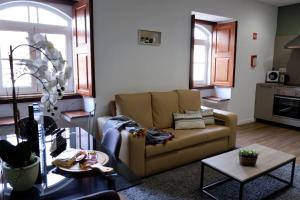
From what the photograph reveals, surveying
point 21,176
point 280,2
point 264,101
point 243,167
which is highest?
point 280,2

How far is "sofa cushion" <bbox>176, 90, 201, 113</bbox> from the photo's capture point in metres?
3.61

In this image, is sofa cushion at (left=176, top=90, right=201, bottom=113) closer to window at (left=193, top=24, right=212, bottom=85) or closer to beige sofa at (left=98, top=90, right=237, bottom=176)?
beige sofa at (left=98, top=90, right=237, bottom=176)

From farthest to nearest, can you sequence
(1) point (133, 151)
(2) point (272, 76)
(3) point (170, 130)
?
(2) point (272, 76) → (3) point (170, 130) → (1) point (133, 151)

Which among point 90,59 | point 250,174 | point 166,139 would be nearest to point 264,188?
point 250,174

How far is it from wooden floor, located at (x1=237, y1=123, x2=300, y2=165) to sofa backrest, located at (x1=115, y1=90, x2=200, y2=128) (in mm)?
1199

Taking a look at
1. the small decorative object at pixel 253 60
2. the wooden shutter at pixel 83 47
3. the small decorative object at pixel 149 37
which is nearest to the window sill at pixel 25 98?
the wooden shutter at pixel 83 47

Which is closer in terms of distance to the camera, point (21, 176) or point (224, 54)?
point (21, 176)

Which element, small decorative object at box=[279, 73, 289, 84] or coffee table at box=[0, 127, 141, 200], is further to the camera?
small decorative object at box=[279, 73, 289, 84]

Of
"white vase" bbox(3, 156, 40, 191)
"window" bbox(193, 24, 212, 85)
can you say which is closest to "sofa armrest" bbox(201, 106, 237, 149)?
"window" bbox(193, 24, 212, 85)

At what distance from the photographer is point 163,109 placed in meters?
3.37

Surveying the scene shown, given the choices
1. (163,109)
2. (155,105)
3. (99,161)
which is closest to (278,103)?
(163,109)

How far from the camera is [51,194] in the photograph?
112 cm

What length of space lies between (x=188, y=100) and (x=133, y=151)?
5.01 feet

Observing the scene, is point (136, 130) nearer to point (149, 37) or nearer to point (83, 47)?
point (83, 47)
